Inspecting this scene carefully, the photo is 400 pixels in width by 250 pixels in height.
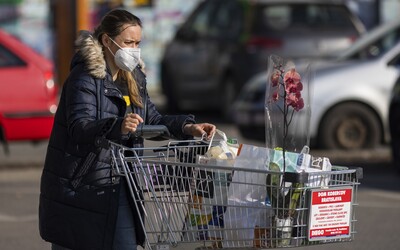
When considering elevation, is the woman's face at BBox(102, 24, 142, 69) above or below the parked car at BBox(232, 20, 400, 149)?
above

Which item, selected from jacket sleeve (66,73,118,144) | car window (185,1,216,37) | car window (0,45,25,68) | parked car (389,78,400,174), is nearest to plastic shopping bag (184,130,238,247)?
jacket sleeve (66,73,118,144)

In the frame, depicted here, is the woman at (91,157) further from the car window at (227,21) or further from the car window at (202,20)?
the car window at (202,20)

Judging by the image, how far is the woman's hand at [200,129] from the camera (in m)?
4.75

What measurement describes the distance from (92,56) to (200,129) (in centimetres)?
57

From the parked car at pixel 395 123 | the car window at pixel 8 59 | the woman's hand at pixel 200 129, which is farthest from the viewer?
the car window at pixel 8 59

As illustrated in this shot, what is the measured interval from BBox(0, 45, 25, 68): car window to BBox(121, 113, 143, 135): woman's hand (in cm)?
718

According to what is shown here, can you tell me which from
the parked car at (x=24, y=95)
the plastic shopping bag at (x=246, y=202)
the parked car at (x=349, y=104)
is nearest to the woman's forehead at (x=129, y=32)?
the plastic shopping bag at (x=246, y=202)

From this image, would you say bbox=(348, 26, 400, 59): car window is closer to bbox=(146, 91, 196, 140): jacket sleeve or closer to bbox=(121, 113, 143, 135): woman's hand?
bbox=(146, 91, 196, 140): jacket sleeve

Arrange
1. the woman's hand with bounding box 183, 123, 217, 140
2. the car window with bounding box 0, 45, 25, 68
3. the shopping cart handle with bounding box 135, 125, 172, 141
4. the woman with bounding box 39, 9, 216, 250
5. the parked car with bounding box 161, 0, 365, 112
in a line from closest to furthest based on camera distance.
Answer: the shopping cart handle with bounding box 135, 125, 172, 141 → the woman with bounding box 39, 9, 216, 250 → the woman's hand with bounding box 183, 123, 217, 140 → the car window with bounding box 0, 45, 25, 68 → the parked car with bounding box 161, 0, 365, 112

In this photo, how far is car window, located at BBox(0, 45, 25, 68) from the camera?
37.3ft

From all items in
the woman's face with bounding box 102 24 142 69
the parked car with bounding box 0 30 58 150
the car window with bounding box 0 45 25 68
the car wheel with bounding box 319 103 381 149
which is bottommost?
the car wheel with bounding box 319 103 381 149

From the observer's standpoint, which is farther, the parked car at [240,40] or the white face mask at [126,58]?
the parked car at [240,40]

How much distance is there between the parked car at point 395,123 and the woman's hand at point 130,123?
270 inches

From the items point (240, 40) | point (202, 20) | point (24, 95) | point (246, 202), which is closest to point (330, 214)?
point (246, 202)
